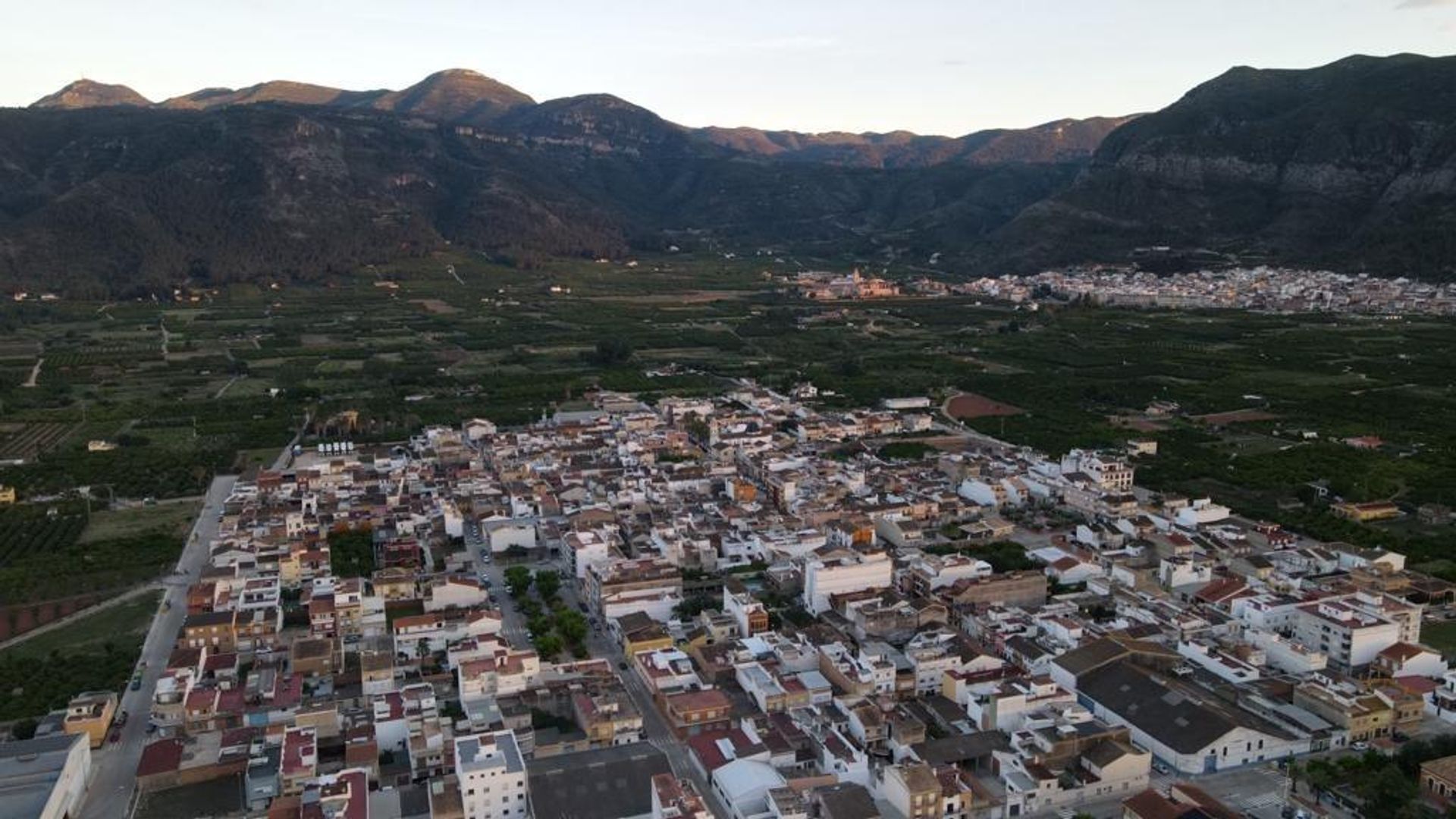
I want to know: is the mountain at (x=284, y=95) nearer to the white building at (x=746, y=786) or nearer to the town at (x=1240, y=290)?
the town at (x=1240, y=290)

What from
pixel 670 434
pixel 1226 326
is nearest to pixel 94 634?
pixel 670 434

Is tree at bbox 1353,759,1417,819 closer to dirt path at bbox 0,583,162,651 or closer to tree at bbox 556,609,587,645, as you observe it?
tree at bbox 556,609,587,645

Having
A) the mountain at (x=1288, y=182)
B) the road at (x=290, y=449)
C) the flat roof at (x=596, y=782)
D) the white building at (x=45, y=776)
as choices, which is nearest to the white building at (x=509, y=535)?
the road at (x=290, y=449)

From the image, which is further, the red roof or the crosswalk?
the red roof

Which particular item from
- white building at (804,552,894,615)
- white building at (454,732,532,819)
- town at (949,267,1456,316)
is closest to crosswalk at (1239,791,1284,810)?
white building at (804,552,894,615)

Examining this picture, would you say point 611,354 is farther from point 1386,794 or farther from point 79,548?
point 1386,794
